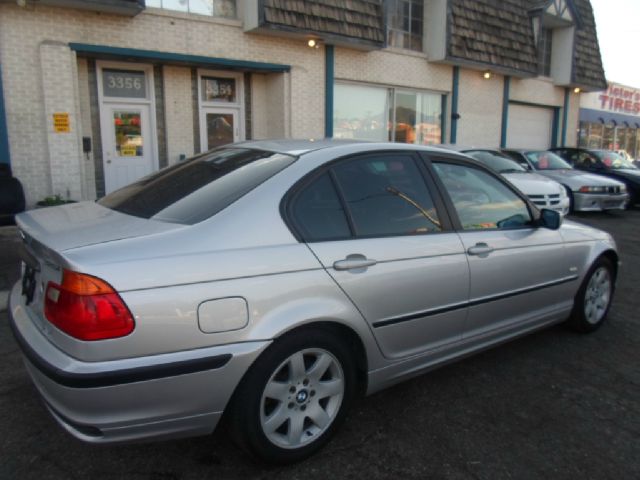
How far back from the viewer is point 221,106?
10945mm

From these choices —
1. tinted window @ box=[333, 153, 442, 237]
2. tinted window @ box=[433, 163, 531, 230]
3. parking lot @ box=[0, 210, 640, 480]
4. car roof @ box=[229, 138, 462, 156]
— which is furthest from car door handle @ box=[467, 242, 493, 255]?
parking lot @ box=[0, 210, 640, 480]

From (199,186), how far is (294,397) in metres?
1.21

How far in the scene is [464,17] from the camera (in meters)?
14.0

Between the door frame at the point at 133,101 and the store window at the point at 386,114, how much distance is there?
4.33m

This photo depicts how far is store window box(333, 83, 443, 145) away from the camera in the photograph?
496 inches

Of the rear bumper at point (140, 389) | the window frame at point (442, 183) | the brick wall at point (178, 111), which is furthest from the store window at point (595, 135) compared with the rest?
the rear bumper at point (140, 389)

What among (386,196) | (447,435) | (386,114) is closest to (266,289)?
(386,196)

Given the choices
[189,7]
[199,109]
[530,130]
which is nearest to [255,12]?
[189,7]

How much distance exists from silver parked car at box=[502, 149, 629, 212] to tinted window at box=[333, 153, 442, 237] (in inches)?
357

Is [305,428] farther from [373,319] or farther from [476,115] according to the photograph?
[476,115]

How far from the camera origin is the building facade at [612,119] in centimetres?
2109

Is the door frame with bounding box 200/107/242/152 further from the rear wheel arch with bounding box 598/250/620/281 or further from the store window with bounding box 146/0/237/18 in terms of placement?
the rear wheel arch with bounding box 598/250/620/281

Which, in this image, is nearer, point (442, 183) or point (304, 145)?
point (304, 145)

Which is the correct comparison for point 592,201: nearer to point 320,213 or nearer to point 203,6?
point 203,6
